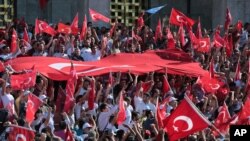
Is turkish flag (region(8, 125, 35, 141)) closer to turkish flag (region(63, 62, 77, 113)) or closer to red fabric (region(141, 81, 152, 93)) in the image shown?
turkish flag (region(63, 62, 77, 113))

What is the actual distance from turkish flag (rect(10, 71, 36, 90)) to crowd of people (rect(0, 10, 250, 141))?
0.15 m

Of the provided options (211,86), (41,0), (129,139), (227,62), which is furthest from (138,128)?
(41,0)

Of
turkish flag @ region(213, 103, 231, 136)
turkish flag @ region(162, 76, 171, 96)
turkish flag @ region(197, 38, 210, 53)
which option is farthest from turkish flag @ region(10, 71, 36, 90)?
turkish flag @ region(197, 38, 210, 53)

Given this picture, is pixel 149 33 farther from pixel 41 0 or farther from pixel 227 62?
pixel 41 0

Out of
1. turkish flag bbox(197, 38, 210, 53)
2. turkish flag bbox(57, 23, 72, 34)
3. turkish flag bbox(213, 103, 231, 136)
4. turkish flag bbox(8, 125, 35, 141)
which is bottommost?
turkish flag bbox(213, 103, 231, 136)

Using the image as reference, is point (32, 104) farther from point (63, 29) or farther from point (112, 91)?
point (63, 29)

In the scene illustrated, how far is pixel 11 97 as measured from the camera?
18.2 meters

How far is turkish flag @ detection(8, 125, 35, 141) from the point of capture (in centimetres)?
1570

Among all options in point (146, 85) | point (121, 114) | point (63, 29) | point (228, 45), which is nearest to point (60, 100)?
point (121, 114)

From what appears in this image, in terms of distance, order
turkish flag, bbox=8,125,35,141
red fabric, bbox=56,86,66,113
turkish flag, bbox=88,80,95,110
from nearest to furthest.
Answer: turkish flag, bbox=8,125,35,141, red fabric, bbox=56,86,66,113, turkish flag, bbox=88,80,95,110

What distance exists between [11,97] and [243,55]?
9627mm

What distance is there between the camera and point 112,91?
67.4 ft

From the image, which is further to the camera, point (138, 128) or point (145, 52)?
point (145, 52)

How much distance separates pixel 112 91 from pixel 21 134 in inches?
199
